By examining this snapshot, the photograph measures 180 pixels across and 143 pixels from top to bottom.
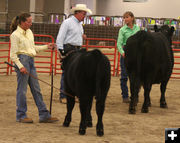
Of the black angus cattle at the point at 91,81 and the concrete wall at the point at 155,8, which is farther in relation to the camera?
the concrete wall at the point at 155,8

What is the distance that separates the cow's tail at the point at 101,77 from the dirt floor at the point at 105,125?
0.53 m

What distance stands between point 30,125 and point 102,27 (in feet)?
45.9

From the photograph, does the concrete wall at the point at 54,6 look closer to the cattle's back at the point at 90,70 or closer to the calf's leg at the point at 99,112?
the cattle's back at the point at 90,70

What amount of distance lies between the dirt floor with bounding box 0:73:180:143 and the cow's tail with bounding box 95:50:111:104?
0.53 metres

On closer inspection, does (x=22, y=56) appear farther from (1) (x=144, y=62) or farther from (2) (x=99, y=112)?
(1) (x=144, y=62)

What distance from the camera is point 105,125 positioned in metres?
6.42

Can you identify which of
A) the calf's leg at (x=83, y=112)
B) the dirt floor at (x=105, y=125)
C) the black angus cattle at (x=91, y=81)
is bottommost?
the dirt floor at (x=105, y=125)

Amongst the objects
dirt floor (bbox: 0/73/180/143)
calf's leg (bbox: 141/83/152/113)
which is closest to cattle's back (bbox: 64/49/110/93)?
dirt floor (bbox: 0/73/180/143)

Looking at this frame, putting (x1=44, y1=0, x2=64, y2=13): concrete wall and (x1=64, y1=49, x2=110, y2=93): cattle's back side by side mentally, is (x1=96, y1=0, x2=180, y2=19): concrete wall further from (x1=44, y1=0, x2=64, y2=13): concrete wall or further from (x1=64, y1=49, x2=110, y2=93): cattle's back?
(x1=64, y1=49, x2=110, y2=93): cattle's back

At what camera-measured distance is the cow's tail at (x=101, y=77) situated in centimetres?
545

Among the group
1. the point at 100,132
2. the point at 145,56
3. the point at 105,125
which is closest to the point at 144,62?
the point at 145,56

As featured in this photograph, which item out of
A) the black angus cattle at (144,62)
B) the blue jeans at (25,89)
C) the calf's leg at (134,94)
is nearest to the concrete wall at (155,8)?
the black angus cattle at (144,62)

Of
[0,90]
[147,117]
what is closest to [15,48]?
[147,117]

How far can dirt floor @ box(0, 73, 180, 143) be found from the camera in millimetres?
5469
